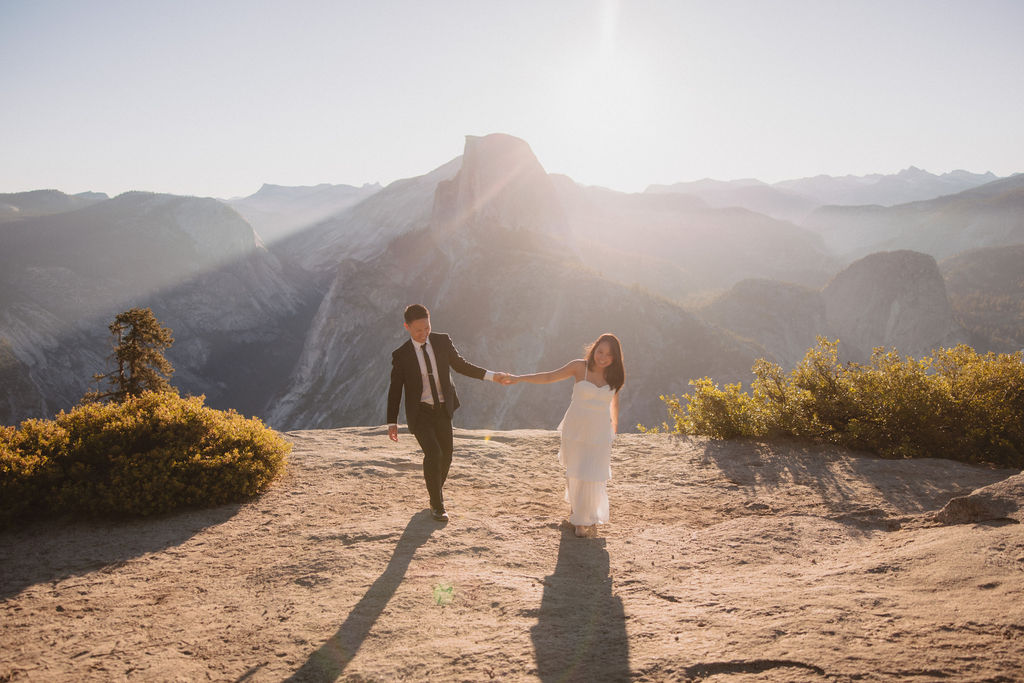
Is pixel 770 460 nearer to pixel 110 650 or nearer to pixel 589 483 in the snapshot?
pixel 589 483

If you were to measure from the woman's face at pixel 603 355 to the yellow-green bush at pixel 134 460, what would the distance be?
4.81m

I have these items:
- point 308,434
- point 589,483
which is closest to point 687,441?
point 589,483

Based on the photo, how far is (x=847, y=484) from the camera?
22.1 ft

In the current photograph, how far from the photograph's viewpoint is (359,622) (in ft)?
12.4

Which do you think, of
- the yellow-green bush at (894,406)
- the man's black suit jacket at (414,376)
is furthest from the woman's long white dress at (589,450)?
the yellow-green bush at (894,406)

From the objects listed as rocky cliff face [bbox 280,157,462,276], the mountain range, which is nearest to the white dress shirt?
the mountain range

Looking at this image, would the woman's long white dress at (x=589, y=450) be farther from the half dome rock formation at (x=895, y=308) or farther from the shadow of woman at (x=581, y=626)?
the half dome rock formation at (x=895, y=308)

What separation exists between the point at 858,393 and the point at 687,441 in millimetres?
2986

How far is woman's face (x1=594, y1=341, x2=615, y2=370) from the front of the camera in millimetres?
5648

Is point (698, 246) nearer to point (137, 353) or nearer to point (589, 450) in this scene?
point (137, 353)

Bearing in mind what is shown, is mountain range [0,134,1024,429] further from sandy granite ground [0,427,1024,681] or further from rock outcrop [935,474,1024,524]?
rock outcrop [935,474,1024,524]

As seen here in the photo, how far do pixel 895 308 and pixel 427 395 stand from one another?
117 metres

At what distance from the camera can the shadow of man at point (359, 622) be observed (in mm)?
3221

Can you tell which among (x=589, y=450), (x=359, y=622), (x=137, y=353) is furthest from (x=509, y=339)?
(x=359, y=622)
